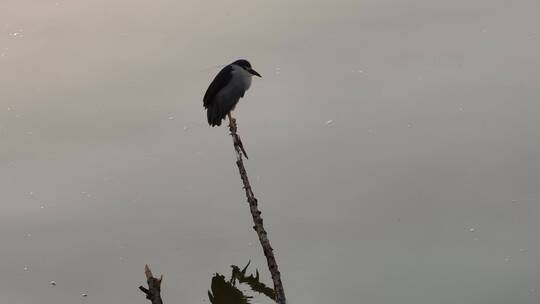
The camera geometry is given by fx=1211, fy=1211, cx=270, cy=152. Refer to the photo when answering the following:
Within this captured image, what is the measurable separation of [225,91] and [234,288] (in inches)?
66.5

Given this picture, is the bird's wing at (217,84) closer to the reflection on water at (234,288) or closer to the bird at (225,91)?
the bird at (225,91)

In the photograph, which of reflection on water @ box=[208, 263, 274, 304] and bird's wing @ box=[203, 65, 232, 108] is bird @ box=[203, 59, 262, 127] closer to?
bird's wing @ box=[203, 65, 232, 108]

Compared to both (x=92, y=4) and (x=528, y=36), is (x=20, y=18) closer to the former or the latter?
(x=92, y=4)

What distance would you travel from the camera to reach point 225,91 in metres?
9.93

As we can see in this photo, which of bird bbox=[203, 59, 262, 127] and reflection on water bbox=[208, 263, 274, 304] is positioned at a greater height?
bird bbox=[203, 59, 262, 127]

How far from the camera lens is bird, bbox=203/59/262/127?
32.4 feet

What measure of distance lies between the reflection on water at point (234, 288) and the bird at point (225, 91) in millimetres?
1373

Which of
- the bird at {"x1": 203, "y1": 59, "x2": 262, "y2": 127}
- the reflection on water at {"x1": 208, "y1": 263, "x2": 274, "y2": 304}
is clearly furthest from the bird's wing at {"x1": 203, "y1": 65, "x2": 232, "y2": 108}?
the reflection on water at {"x1": 208, "y1": 263, "x2": 274, "y2": 304}

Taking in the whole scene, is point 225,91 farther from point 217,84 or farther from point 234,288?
point 234,288

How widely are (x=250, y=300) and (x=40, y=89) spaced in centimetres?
393

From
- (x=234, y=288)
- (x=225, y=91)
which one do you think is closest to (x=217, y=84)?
(x=225, y=91)

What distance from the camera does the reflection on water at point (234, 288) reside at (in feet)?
29.9

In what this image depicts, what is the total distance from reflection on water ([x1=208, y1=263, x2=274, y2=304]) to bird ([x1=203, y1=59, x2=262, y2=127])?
137 cm

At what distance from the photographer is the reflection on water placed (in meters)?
9.12
